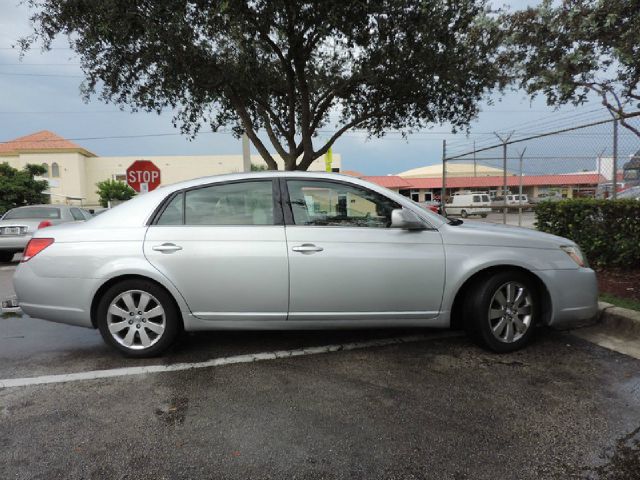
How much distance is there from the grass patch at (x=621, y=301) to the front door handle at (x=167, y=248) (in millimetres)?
4430

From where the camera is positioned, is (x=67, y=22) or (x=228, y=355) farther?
(x=67, y=22)

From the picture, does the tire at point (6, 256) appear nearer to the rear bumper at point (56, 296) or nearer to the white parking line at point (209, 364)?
the rear bumper at point (56, 296)

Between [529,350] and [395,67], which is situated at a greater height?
[395,67]

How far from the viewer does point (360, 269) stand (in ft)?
11.9

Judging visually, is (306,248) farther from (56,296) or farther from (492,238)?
(56,296)

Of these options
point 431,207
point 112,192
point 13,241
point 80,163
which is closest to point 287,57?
point 431,207

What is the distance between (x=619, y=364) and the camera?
360cm

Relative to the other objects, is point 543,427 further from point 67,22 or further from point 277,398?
point 67,22

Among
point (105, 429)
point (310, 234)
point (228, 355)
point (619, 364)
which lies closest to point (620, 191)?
point (619, 364)

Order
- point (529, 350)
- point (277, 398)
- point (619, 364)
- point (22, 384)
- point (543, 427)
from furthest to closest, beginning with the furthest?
point (529, 350)
point (619, 364)
point (22, 384)
point (277, 398)
point (543, 427)

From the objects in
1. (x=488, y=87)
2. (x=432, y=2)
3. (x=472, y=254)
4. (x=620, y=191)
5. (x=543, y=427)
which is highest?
(x=432, y=2)

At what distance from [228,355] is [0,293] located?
5273 millimetres

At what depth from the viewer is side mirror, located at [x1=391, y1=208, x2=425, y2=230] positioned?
3627 millimetres

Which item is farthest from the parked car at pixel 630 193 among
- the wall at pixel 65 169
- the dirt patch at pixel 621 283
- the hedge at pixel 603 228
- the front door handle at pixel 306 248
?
the wall at pixel 65 169
